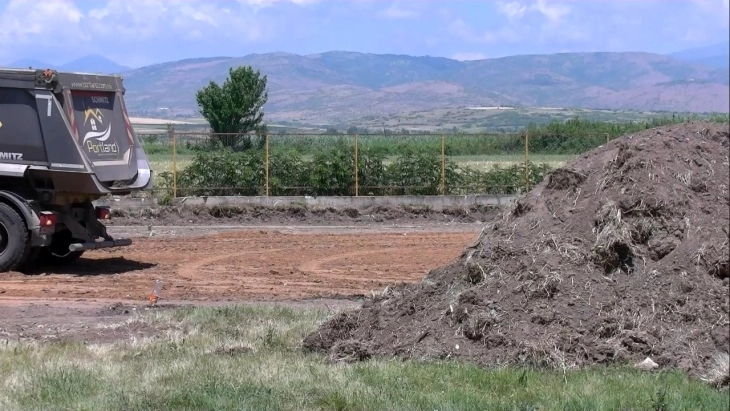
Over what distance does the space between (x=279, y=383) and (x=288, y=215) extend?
17579 mm

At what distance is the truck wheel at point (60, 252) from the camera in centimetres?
1703

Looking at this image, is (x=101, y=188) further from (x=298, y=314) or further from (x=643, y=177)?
(x=643, y=177)

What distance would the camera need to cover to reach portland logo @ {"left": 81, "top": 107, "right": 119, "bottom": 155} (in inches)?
636

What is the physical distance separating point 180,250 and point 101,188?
424cm

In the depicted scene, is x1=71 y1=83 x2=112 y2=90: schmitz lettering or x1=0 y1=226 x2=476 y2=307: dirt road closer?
x1=0 y1=226 x2=476 y2=307: dirt road

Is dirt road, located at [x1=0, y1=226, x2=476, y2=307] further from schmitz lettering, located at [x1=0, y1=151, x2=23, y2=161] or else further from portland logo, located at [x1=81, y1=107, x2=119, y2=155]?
portland logo, located at [x1=81, y1=107, x2=119, y2=155]

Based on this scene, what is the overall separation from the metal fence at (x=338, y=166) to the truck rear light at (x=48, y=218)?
11.3m

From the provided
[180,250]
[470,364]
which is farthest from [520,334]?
[180,250]

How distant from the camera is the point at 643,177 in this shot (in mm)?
10750

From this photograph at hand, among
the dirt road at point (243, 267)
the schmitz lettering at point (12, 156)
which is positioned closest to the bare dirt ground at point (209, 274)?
the dirt road at point (243, 267)

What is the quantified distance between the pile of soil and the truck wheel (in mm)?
7622

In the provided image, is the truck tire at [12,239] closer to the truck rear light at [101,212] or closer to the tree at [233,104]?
the truck rear light at [101,212]

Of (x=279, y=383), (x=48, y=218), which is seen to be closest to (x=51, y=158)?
(x=48, y=218)

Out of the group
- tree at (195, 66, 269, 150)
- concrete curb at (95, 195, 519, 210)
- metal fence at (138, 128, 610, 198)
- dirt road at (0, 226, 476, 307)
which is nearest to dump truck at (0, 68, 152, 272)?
dirt road at (0, 226, 476, 307)
